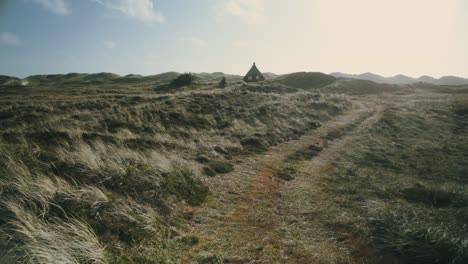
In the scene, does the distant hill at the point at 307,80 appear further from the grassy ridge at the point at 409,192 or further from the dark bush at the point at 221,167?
the dark bush at the point at 221,167

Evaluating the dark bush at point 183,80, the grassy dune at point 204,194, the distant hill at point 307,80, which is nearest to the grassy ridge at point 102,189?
the grassy dune at point 204,194

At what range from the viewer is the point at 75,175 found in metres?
8.98

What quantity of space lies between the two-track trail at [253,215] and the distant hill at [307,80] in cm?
6690

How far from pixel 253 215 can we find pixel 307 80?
8238cm

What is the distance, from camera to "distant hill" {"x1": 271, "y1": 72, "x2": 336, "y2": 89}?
82.2 m

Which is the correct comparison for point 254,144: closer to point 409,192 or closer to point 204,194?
point 204,194

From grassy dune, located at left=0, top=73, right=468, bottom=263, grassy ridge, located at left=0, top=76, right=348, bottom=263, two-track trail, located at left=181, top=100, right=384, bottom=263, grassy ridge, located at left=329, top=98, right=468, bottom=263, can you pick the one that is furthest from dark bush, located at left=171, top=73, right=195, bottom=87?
two-track trail, located at left=181, top=100, right=384, bottom=263

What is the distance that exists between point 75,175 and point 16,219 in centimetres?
303

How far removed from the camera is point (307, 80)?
8762 cm

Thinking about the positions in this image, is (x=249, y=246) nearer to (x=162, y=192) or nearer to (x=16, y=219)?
(x=162, y=192)

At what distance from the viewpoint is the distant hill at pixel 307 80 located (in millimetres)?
82238

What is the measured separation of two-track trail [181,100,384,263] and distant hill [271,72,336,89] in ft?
220

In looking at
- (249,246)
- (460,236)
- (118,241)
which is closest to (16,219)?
(118,241)

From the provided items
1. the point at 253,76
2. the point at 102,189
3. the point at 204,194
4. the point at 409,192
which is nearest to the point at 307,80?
the point at 253,76
